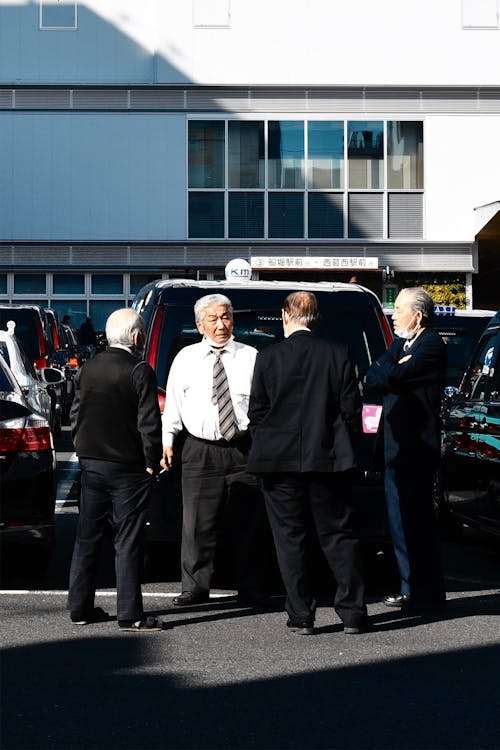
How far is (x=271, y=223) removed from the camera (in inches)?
1286

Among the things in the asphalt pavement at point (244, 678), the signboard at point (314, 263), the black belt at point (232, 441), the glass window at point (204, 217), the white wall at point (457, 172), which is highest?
the white wall at point (457, 172)

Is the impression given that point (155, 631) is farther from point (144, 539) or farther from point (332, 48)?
point (332, 48)

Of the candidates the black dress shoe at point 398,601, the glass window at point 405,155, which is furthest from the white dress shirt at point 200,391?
the glass window at point 405,155

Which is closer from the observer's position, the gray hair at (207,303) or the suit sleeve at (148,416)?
the suit sleeve at (148,416)

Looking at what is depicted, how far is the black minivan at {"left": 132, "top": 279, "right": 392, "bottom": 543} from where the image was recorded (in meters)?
8.42

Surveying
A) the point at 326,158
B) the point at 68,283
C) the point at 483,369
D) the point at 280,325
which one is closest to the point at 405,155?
the point at 326,158

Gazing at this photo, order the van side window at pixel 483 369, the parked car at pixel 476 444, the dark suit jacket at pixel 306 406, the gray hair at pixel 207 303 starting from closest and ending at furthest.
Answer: the dark suit jacket at pixel 306 406 → the gray hair at pixel 207 303 → the parked car at pixel 476 444 → the van side window at pixel 483 369

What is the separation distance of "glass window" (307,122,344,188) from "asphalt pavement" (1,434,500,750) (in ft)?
80.6

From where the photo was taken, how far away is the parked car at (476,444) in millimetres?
9312

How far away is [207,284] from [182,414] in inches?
49.2

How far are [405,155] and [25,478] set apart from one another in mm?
25649

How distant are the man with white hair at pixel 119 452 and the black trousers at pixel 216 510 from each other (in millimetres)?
480

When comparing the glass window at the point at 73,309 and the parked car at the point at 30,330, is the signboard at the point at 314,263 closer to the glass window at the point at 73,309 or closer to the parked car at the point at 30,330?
the glass window at the point at 73,309

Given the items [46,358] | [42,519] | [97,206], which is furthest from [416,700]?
[97,206]
